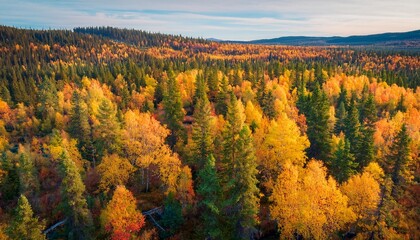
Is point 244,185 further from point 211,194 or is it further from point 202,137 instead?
point 202,137

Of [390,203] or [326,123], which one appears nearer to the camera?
[390,203]

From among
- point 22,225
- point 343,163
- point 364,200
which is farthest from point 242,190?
point 22,225

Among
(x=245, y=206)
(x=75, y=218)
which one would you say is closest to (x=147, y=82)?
(x=75, y=218)

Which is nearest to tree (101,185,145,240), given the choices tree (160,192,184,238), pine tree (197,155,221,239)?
tree (160,192,184,238)

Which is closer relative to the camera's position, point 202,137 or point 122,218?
point 122,218

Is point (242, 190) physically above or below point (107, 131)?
below

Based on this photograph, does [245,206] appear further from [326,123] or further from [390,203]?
[326,123]

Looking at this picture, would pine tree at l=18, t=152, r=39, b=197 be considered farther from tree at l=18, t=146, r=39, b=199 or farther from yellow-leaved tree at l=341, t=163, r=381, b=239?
yellow-leaved tree at l=341, t=163, r=381, b=239
